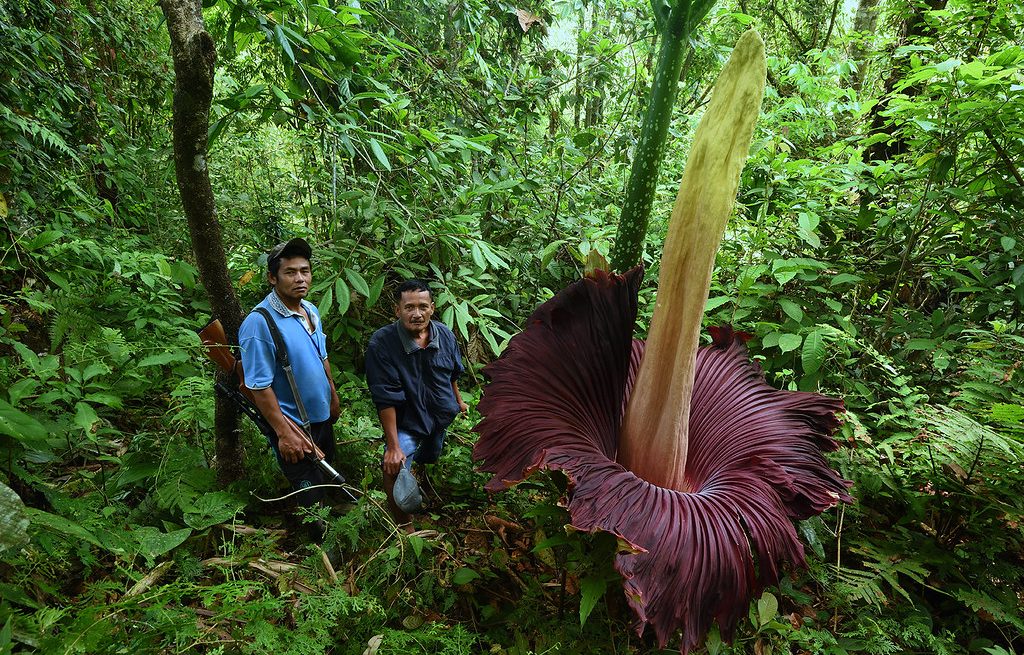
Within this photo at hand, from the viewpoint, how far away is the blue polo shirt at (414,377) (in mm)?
2180

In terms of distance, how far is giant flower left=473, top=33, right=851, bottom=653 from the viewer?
41.1 inches

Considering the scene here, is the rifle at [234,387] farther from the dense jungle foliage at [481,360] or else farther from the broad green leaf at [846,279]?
the broad green leaf at [846,279]

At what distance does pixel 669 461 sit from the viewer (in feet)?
4.39

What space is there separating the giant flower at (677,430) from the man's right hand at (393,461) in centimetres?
86

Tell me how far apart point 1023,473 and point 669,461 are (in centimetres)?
128

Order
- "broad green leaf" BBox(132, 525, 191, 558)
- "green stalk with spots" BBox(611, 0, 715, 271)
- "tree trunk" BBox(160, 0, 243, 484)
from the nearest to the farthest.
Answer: "green stalk with spots" BBox(611, 0, 715, 271)
"tree trunk" BBox(160, 0, 243, 484)
"broad green leaf" BBox(132, 525, 191, 558)

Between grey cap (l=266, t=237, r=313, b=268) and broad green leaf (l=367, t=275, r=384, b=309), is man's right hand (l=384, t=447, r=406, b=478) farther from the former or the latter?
grey cap (l=266, t=237, r=313, b=268)

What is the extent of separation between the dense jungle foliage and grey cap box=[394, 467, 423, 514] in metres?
0.09

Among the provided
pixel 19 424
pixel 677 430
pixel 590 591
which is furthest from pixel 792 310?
pixel 19 424

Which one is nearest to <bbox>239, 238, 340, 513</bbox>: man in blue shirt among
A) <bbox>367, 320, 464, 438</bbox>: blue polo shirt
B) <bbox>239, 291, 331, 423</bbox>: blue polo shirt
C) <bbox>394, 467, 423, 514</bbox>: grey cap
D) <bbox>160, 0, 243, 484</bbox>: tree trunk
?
<bbox>239, 291, 331, 423</bbox>: blue polo shirt

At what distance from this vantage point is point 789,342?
2.00 meters

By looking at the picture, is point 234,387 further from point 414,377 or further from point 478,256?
point 478,256

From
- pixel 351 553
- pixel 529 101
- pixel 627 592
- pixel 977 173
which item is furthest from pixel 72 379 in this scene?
pixel 977 173

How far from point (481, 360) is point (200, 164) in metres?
1.77
